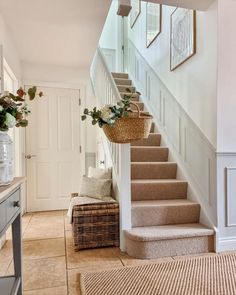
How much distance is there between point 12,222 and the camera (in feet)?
5.03

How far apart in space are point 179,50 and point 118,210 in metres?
2.24

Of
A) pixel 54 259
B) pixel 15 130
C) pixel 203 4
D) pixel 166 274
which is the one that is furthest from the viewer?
pixel 15 130

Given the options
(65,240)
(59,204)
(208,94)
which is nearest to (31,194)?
(59,204)

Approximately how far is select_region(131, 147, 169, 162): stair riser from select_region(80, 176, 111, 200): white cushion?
748 mm

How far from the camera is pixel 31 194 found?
420cm

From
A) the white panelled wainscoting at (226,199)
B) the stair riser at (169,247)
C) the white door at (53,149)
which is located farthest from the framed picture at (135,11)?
the stair riser at (169,247)

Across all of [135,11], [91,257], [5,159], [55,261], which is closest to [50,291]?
[55,261]

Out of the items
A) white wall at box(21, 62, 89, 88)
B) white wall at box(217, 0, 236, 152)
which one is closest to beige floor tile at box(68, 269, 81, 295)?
white wall at box(217, 0, 236, 152)

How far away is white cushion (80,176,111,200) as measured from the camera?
9.49 ft

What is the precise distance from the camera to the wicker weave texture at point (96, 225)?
2555 mm

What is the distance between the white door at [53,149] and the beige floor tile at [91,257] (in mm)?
1786

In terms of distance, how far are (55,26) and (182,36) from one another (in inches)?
63.1

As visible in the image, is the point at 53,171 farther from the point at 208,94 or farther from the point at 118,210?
the point at 208,94

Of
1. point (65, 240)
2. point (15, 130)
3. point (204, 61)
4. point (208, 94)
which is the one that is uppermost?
point (204, 61)
